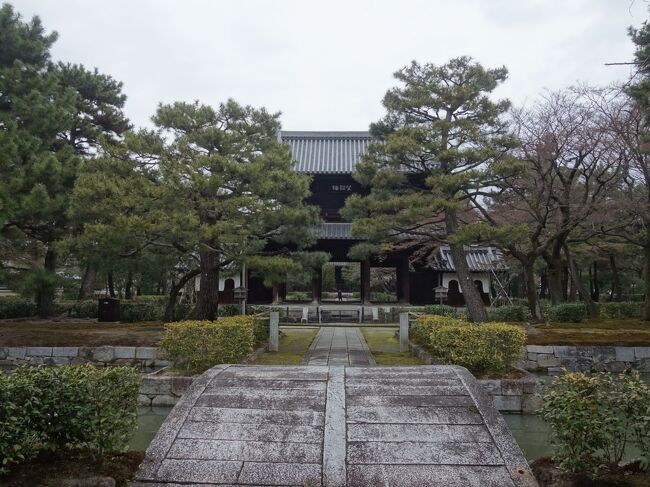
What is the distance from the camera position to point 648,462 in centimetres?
418

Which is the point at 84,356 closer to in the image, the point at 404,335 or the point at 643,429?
the point at 404,335

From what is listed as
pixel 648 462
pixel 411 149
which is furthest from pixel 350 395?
pixel 411 149

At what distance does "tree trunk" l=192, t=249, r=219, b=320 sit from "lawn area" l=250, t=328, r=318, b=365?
7.81 ft

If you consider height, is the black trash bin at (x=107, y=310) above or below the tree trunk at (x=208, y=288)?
below

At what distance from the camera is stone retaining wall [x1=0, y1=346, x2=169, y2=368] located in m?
13.7

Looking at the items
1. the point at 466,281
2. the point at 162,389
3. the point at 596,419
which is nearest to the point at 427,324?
the point at 466,281

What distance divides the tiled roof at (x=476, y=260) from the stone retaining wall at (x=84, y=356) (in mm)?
17540

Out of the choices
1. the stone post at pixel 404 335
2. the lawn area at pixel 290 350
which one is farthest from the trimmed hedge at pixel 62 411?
the stone post at pixel 404 335

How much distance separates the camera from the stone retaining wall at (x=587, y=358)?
14023 mm

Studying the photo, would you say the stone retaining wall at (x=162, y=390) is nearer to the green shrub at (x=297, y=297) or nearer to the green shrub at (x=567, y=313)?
the green shrub at (x=567, y=313)

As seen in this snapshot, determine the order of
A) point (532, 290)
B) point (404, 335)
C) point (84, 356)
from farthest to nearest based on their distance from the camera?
point (532, 290) → point (404, 335) → point (84, 356)

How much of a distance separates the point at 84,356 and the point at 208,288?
381 cm

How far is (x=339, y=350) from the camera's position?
1445 cm

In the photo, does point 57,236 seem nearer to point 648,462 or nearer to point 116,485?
point 116,485
